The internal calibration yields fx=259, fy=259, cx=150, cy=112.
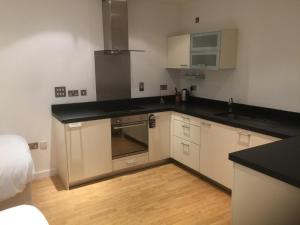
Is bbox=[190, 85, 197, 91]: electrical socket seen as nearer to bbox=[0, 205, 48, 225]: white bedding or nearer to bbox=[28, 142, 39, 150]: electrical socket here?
bbox=[28, 142, 39, 150]: electrical socket

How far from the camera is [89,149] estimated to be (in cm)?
320

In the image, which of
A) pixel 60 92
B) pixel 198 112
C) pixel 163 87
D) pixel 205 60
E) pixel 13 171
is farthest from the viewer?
pixel 163 87

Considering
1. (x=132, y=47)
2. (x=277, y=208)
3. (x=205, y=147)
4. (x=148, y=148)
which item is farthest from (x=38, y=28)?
(x=277, y=208)

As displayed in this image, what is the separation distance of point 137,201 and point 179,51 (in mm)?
2221

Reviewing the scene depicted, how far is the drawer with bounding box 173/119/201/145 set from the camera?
11.0ft

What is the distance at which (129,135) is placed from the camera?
349cm

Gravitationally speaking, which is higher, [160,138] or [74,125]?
[74,125]

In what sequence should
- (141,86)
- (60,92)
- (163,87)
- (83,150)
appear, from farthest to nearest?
1. (163,87)
2. (141,86)
3. (60,92)
4. (83,150)

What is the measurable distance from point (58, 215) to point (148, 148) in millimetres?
1486

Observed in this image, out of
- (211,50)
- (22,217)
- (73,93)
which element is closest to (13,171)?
(22,217)

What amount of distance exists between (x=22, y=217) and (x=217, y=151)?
2226 mm

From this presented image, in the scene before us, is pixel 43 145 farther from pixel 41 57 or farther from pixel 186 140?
pixel 186 140

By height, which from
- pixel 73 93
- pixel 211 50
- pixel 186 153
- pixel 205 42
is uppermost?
pixel 205 42

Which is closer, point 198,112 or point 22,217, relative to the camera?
point 22,217
